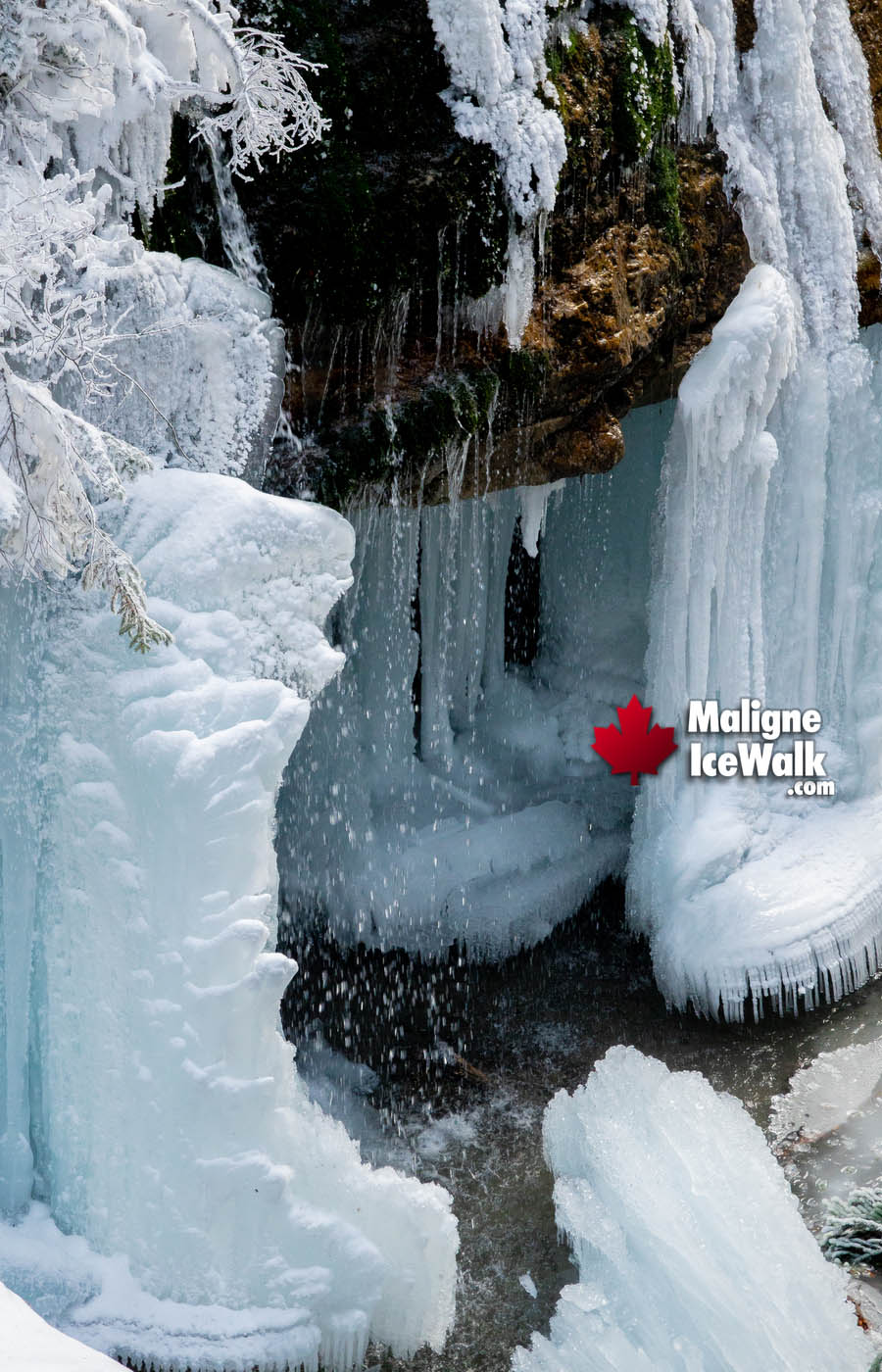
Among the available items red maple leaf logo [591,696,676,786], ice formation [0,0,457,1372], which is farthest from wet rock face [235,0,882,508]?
red maple leaf logo [591,696,676,786]

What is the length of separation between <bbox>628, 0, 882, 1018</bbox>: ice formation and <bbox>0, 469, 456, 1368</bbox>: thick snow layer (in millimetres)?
2620

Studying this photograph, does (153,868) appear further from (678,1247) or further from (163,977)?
(678,1247)

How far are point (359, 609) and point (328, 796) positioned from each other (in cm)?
96

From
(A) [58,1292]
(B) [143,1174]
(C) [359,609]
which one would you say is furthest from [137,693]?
(C) [359,609]

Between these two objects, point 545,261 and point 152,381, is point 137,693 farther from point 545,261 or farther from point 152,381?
point 545,261

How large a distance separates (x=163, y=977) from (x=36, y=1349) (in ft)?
4.50

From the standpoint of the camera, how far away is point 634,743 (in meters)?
7.11

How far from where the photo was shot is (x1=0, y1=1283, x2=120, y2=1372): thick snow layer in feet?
8.42

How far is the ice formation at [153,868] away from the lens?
12.8 feet

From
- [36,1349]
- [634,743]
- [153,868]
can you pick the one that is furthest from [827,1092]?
[36,1349]

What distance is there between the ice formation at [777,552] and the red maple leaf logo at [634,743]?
0.11 metres

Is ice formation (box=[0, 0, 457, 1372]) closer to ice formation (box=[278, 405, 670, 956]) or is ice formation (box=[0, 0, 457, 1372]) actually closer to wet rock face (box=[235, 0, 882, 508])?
wet rock face (box=[235, 0, 882, 508])

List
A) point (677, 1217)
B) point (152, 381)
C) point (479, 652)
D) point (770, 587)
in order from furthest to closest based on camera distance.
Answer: point (479, 652), point (770, 587), point (677, 1217), point (152, 381)

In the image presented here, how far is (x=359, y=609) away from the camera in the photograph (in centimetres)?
674
